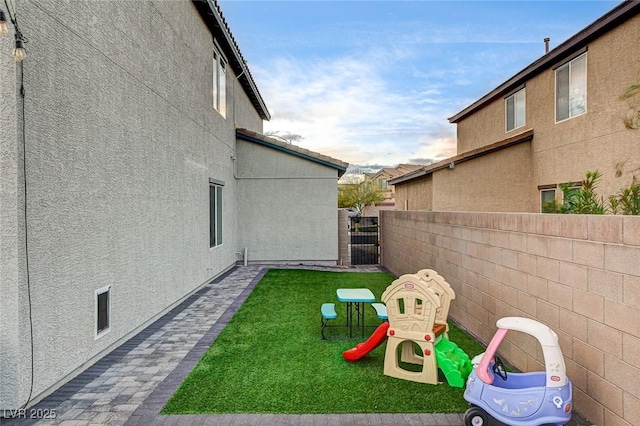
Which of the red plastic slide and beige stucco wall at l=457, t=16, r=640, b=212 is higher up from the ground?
beige stucco wall at l=457, t=16, r=640, b=212

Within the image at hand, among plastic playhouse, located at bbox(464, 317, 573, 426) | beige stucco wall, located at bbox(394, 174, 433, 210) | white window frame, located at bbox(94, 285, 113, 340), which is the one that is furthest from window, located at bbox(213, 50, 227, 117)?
plastic playhouse, located at bbox(464, 317, 573, 426)

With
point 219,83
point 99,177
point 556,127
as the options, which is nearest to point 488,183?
point 556,127

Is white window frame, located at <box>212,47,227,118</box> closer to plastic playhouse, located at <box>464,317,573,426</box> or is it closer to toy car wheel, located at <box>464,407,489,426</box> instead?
plastic playhouse, located at <box>464,317,573,426</box>

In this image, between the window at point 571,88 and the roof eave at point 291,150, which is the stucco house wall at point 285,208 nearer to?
the roof eave at point 291,150

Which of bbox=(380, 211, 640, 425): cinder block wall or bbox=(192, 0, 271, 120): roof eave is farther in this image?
bbox=(192, 0, 271, 120): roof eave

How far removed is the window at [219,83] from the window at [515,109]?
9.60 meters

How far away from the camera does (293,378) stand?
459 cm

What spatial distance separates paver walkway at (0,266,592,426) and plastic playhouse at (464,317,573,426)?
35 cm

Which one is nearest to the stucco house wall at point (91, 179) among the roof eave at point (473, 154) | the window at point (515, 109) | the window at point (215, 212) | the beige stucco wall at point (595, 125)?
the window at point (215, 212)

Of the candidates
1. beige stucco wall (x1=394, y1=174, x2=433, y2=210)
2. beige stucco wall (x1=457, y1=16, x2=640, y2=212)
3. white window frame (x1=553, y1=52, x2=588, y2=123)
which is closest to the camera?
beige stucco wall (x1=457, y1=16, x2=640, y2=212)

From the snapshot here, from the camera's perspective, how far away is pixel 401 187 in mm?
22312

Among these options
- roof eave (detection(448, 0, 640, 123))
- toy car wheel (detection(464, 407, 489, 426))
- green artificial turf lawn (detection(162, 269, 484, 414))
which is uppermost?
roof eave (detection(448, 0, 640, 123))

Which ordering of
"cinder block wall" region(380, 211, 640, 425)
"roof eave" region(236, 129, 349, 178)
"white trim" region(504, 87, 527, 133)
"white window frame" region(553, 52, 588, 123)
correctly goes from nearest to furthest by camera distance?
"cinder block wall" region(380, 211, 640, 425) < "white window frame" region(553, 52, 588, 123) < "white trim" region(504, 87, 527, 133) < "roof eave" region(236, 129, 349, 178)

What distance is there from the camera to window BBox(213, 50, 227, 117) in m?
11.1
